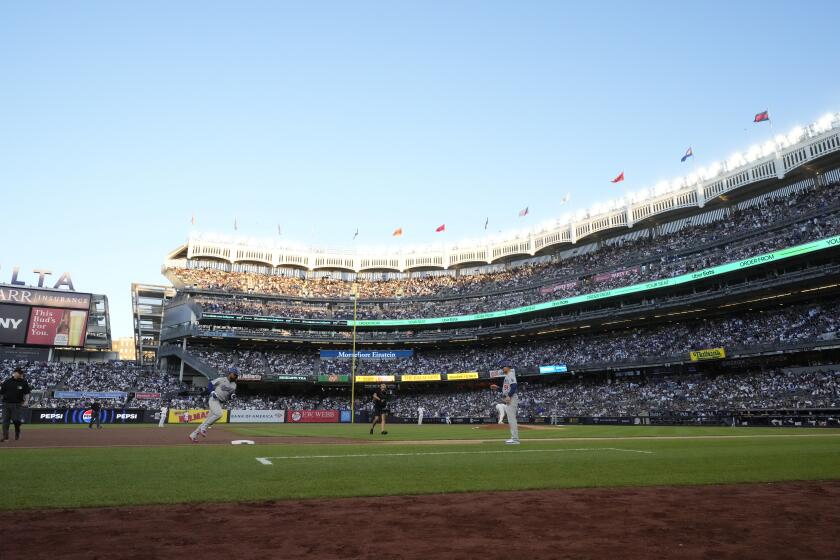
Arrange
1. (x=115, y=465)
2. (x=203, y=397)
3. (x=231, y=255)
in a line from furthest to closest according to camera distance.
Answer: (x=231, y=255)
(x=203, y=397)
(x=115, y=465)

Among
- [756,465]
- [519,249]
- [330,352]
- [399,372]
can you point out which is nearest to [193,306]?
[330,352]

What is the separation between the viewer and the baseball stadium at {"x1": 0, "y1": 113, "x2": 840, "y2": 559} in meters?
4.78

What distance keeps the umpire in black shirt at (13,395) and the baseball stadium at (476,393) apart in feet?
5.12

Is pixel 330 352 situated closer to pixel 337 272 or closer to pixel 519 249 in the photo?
pixel 337 272

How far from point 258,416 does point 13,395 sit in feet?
126

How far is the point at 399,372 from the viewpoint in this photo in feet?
221

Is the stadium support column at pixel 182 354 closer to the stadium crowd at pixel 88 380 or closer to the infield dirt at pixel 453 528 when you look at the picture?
the stadium crowd at pixel 88 380

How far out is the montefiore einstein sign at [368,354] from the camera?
231 ft

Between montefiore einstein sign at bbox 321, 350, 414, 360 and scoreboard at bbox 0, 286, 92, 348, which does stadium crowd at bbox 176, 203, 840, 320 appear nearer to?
montefiore einstein sign at bbox 321, 350, 414, 360

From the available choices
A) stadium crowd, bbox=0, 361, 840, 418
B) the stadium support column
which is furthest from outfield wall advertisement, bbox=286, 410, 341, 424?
the stadium support column

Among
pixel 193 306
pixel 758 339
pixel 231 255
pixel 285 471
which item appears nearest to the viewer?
pixel 285 471

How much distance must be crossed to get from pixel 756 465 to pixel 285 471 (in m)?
8.17

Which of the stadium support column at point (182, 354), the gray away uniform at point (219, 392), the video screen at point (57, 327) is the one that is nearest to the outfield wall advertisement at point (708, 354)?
the gray away uniform at point (219, 392)

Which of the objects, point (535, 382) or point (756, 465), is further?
point (535, 382)
